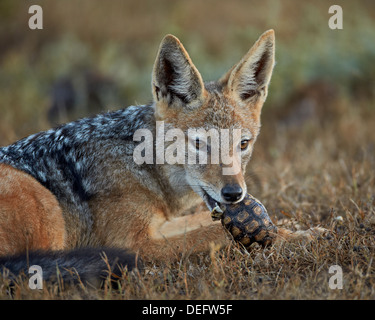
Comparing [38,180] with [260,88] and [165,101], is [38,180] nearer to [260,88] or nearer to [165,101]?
[165,101]

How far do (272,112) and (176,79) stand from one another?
5.90m

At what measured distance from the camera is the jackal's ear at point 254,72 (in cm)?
455

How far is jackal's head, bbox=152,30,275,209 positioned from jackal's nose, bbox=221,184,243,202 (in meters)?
0.01

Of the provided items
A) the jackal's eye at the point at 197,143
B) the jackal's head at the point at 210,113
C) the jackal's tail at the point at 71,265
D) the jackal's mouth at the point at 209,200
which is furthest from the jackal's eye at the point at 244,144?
the jackal's tail at the point at 71,265

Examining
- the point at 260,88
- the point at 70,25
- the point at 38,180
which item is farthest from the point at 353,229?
the point at 70,25

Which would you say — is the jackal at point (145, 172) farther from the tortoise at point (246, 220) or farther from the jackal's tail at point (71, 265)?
the jackal's tail at point (71, 265)

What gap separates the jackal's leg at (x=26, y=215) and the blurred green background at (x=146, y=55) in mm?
2236

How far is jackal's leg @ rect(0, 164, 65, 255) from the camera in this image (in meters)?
3.83

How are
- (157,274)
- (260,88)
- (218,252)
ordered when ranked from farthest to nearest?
(260,88)
(218,252)
(157,274)

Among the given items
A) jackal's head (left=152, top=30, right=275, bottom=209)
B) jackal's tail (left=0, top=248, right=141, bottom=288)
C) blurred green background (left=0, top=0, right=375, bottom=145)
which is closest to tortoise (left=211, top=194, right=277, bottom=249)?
jackal's head (left=152, top=30, right=275, bottom=209)

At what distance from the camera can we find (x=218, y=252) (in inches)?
168

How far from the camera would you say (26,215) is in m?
3.96

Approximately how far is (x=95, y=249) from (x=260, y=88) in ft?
7.69

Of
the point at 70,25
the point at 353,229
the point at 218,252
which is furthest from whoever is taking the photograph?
the point at 70,25
